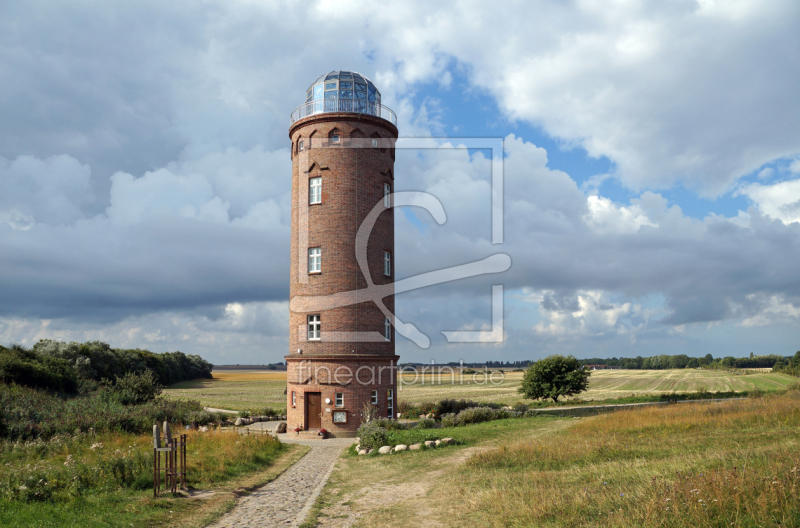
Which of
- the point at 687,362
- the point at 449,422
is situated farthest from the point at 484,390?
the point at 687,362

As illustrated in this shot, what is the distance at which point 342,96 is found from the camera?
29.5 meters

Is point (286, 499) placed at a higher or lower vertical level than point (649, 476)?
lower

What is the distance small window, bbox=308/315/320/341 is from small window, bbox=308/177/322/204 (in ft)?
21.3

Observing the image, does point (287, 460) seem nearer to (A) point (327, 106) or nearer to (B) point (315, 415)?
(B) point (315, 415)

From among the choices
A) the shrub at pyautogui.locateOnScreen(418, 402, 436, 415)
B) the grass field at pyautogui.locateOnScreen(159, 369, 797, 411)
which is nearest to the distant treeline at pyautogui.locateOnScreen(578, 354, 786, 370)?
the grass field at pyautogui.locateOnScreen(159, 369, 797, 411)

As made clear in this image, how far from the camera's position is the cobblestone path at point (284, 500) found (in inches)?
416

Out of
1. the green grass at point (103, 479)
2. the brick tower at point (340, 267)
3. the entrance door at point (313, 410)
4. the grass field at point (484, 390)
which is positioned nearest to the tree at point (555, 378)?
the grass field at point (484, 390)

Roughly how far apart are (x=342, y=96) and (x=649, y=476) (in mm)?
25410

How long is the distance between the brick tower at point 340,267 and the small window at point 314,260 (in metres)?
0.06

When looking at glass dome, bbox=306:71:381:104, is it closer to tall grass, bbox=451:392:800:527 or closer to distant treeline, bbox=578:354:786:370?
tall grass, bbox=451:392:800:527

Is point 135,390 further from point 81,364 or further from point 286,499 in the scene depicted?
point 81,364

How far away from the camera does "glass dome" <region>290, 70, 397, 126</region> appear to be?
2945 centimetres

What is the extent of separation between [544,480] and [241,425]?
79.0 ft

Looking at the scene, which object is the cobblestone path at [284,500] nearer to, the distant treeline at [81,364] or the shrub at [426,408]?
the shrub at [426,408]
